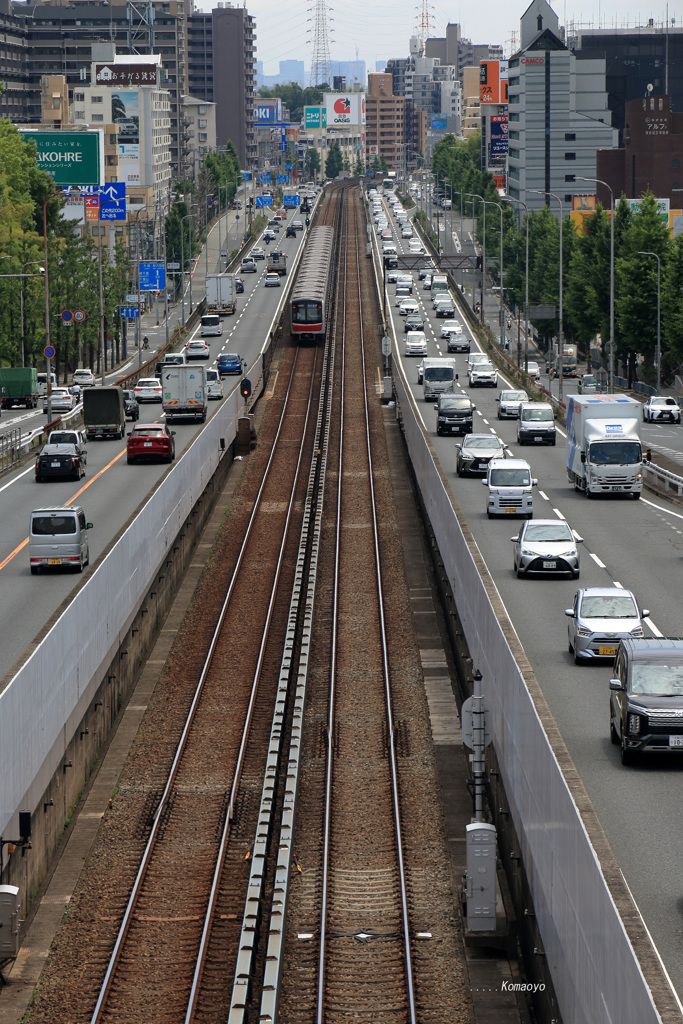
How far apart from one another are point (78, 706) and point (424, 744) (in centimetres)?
775

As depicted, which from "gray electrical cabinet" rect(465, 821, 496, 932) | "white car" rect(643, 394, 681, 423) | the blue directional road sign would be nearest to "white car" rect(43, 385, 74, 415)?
the blue directional road sign

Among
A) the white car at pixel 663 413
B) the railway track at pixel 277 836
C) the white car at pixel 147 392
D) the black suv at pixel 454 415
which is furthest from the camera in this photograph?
the white car at pixel 147 392

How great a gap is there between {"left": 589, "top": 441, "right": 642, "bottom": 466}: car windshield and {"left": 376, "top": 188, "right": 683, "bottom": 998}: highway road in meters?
1.51

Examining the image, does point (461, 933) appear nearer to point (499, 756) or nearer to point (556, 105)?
point (499, 756)

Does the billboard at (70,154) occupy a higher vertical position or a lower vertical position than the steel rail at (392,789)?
higher

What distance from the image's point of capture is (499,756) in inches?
963

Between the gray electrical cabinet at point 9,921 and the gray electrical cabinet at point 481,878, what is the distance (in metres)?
6.50

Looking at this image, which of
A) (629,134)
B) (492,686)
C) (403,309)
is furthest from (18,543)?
(629,134)

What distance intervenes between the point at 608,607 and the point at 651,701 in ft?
24.9

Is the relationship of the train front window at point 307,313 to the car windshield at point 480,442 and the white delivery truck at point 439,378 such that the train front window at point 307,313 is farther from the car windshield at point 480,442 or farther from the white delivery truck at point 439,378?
the car windshield at point 480,442

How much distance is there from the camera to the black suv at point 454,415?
69.4 metres

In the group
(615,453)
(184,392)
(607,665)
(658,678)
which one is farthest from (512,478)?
(184,392)

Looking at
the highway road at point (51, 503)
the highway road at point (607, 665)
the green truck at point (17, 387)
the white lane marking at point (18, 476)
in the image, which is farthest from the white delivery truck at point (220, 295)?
the white lane marking at point (18, 476)

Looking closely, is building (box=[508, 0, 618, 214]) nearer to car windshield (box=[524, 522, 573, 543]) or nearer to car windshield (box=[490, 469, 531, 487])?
car windshield (box=[490, 469, 531, 487])
